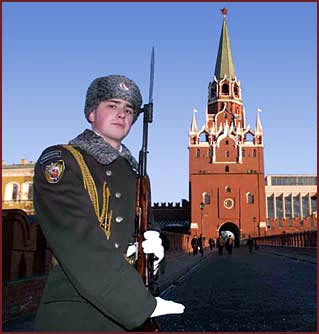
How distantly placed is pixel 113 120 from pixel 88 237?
63 centimetres

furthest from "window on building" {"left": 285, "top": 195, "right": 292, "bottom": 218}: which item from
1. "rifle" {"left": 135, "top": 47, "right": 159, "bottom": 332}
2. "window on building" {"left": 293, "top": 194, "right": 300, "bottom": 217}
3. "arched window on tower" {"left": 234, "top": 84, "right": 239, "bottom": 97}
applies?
"rifle" {"left": 135, "top": 47, "right": 159, "bottom": 332}

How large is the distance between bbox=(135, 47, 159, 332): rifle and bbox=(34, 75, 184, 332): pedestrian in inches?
1.6

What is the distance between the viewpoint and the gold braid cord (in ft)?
5.80

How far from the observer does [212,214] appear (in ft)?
187

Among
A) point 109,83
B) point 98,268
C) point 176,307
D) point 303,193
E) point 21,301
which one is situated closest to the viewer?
point 98,268

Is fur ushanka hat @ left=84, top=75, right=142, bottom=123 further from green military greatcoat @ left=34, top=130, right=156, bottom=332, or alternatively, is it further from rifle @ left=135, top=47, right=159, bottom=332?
green military greatcoat @ left=34, top=130, right=156, bottom=332

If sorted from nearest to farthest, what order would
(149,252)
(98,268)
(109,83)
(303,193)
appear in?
(98,268), (149,252), (109,83), (303,193)

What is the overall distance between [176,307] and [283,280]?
35.2 feet

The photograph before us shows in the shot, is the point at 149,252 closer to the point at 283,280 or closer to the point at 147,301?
the point at 147,301

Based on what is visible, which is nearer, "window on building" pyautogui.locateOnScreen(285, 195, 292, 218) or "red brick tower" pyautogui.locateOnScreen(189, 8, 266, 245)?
"red brick tower" pyautogui.locateOnScreen(189, 8, 266, 245)

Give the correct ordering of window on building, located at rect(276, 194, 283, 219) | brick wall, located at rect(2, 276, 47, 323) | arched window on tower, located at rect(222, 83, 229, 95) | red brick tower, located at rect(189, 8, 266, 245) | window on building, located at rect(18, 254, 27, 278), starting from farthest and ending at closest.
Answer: window on building, located at rect(276, 194, 283, 219) → arched window on tower, located at rect(222, 83, 229, 95) → red brick tower, located at rect(189, 8, 266, 245) → window on building, located at rect(18, 254, 27, 278) → brick wall, located at rect(2, 276, 47, 323)

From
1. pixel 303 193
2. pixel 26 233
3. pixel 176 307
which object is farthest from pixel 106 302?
pixel 303 193

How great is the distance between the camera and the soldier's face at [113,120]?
6.58 ft

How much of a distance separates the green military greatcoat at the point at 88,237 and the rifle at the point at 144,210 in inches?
1.9
